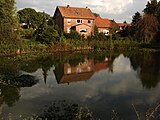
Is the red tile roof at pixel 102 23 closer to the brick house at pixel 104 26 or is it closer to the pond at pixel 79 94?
Answer: the brick house at pixel 104 26

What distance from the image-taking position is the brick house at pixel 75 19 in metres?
54.8

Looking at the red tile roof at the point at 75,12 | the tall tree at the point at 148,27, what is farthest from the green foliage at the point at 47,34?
the tall tree at the point at 148,27

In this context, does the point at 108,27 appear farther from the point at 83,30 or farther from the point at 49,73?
the point at 49,73

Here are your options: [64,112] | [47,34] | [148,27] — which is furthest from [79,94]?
[148,27]

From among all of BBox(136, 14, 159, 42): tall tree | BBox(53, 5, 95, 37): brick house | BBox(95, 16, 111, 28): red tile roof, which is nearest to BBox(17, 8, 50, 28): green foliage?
BBox(53, 5, 95, 37): brick house

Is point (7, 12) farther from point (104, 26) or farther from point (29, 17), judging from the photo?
point (29, 17)

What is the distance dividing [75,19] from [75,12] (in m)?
2.14

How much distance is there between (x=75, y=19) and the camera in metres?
56.3

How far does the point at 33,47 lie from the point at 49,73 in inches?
681

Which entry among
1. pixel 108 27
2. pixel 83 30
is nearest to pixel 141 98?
pixel 83 30

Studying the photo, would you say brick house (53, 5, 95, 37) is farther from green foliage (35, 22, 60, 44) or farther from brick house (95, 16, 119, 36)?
green foliage (35, 22, 60, 44)

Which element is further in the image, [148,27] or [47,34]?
[148,27]

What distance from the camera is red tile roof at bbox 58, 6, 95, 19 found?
55688 mm

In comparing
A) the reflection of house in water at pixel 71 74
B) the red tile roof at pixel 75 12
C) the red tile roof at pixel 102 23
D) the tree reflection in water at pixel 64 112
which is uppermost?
the red tile roof at pixel 75 12
